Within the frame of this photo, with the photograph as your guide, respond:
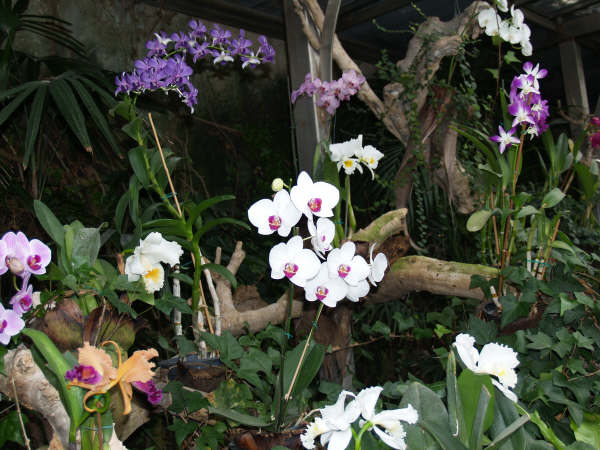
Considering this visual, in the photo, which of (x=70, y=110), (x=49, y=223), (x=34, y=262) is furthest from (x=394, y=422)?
(x=70, y=110)

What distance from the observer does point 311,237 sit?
3.09ft

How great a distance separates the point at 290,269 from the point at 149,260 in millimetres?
417

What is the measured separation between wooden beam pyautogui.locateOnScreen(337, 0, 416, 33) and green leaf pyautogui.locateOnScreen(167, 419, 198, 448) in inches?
109

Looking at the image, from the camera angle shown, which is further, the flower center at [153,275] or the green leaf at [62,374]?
the flower center at [153,275]

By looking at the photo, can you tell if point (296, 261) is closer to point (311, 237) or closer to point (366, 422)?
point (311, 237)

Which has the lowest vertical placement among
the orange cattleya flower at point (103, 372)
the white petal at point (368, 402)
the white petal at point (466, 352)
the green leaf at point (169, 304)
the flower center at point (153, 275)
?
the white petal at point (368, 402)

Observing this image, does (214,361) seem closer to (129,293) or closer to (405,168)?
(129,293)

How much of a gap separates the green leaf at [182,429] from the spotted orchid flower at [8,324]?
46 cm

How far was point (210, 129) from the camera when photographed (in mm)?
3402

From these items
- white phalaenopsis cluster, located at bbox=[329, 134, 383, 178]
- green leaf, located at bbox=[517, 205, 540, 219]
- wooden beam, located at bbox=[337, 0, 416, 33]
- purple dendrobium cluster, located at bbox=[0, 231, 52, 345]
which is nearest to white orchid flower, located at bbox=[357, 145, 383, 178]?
white phalaenopsis cluster, located at bbox=[329, 134, 383, 178]

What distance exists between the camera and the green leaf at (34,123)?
162 centimetres

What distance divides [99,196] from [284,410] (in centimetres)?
197

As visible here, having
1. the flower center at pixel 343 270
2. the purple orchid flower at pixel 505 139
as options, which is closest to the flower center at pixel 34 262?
the flower center at pixel 343 270

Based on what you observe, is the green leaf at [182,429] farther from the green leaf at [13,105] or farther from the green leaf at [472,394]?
the green leaf at [13,105]
